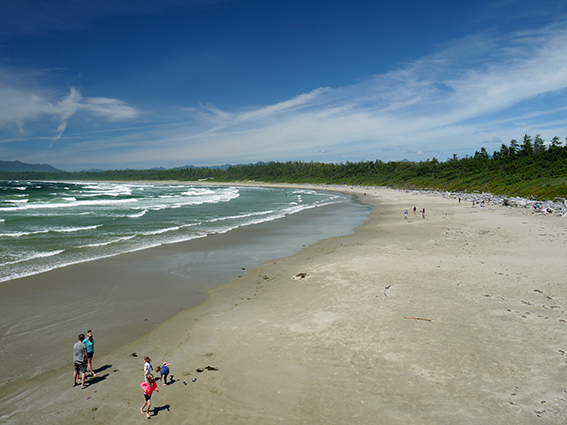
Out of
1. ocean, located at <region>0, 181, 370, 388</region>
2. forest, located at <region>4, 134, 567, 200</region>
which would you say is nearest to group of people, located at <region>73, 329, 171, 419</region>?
ocean, located at <region>0, 181, 370, 388</region>

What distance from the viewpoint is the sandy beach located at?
6.98m

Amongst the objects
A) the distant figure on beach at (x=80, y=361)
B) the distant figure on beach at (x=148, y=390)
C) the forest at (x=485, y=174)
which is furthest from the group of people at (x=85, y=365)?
the forest at (x=485, y=174)

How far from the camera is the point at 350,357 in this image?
884 cm

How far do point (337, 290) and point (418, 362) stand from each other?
567 centimetres

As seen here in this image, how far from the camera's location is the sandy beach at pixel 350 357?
22.9ft

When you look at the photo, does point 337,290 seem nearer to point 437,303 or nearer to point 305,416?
point 437,303

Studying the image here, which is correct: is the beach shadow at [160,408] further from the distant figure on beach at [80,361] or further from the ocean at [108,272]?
the ocean at [108,272]

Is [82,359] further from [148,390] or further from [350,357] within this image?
[350,357]

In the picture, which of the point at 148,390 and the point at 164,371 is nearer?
the point at 148,390

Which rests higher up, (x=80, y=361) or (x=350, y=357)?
(x=80, y=361)

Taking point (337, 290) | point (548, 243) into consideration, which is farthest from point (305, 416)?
point (548, 243)

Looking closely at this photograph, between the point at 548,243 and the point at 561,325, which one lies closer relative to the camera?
the point at 561,325

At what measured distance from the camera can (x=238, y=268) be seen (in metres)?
19.1

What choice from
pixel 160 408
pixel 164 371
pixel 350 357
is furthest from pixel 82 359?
pixel 350 357
